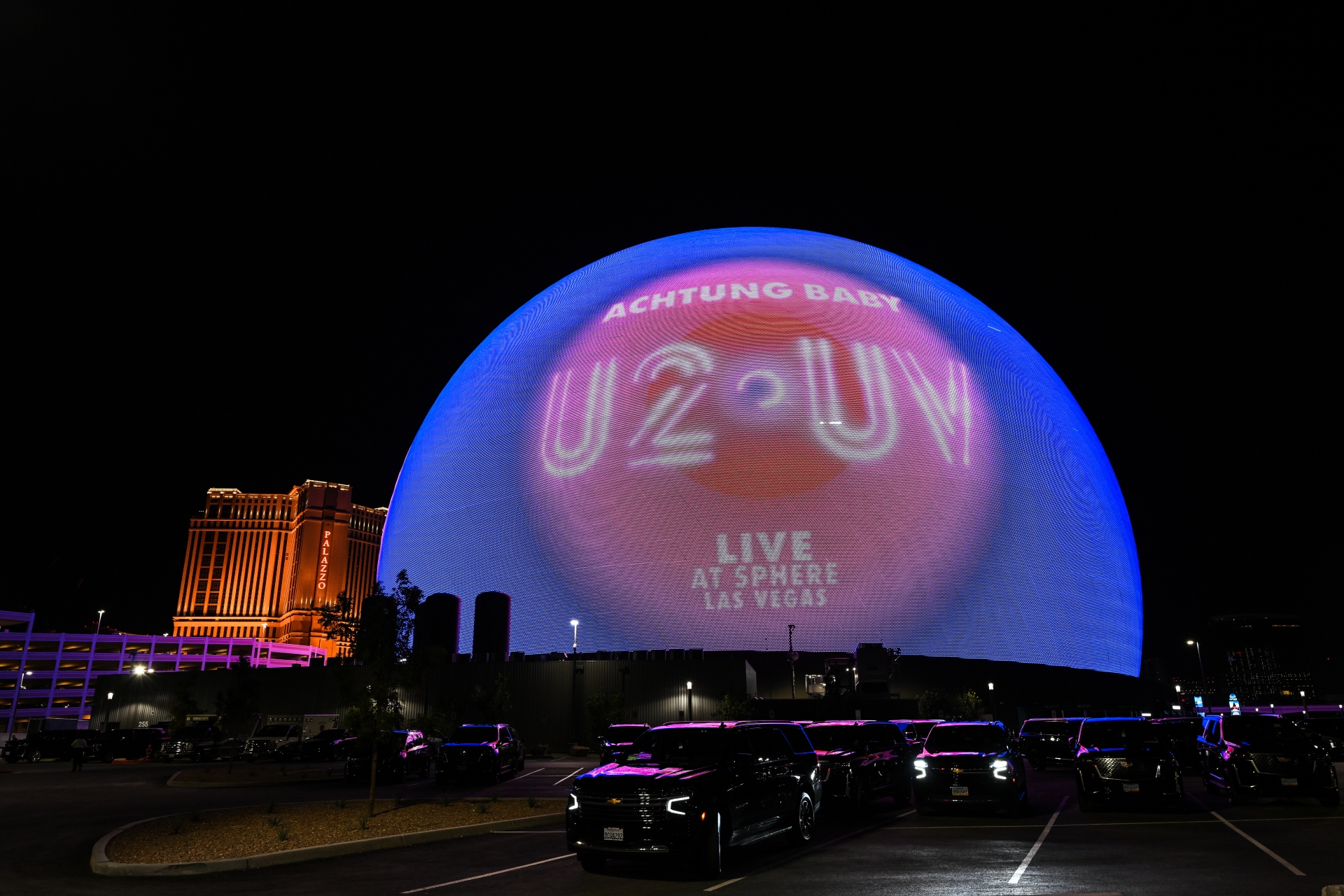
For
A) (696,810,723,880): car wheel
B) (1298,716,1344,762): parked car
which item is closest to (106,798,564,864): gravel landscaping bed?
(696,810,723,880): car wheel

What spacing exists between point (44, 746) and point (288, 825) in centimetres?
3821

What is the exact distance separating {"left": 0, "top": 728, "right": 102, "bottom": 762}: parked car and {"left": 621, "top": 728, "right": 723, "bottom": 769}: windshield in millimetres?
42060

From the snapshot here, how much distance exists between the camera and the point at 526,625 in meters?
48.9

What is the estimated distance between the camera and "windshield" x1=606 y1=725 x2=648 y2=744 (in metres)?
21.9

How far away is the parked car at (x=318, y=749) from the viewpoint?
39.4m

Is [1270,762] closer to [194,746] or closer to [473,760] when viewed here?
[473,760]

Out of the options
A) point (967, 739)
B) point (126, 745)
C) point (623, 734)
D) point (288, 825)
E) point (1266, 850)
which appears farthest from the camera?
point (126, 745)

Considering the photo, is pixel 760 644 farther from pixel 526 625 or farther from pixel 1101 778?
pixel 1101 778

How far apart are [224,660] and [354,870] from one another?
444 ft

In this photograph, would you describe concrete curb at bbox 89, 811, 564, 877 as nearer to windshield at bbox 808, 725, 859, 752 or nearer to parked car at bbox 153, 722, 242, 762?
windshield at bbox 808, 725, 859, 752

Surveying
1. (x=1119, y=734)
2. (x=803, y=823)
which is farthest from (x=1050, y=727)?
(x=803, y=823)

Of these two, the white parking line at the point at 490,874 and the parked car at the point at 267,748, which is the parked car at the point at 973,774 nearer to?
the white parking line at the point at 490,874

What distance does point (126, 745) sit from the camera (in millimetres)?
42750

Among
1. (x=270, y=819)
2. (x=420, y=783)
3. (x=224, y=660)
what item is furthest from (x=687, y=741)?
(x=224, y=660)
